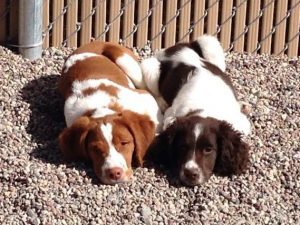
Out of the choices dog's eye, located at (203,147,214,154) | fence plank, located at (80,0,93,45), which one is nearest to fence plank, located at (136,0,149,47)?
fence plank, located at (80,0,93,45)

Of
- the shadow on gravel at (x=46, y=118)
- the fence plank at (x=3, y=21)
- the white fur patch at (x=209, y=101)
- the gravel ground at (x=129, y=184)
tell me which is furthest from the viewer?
the fence plank at (x=3, y=21)

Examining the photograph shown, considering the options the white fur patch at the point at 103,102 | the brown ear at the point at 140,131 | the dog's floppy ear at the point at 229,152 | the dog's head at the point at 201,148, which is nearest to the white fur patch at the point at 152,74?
the white fur patch at the point at 103,102

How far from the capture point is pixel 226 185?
6801 millimetres

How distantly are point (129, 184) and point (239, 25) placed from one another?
2.54m

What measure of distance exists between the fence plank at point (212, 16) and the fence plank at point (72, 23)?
1.12m

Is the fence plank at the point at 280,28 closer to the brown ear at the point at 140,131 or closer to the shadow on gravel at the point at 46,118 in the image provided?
the shadow on gravel at the point at 46,118

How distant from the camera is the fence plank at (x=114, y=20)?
8.55 meters

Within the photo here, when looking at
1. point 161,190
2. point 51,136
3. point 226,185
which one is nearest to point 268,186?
point 226,185

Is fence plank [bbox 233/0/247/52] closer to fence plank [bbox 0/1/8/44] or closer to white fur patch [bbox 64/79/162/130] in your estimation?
white fur patch [bbox 64/79/162/130]

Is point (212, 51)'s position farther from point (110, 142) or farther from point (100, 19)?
point (110, 142)

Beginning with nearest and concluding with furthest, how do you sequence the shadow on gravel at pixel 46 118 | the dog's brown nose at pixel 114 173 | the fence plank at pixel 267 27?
the dog's brown nose at pixel 114 173 < the shadow on gravel at pixel 46 118 < the fence plank at pixel 267 27

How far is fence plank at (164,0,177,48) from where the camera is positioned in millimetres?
8594

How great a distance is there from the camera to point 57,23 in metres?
8.59

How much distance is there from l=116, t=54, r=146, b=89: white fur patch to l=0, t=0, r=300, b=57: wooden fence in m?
0.61
